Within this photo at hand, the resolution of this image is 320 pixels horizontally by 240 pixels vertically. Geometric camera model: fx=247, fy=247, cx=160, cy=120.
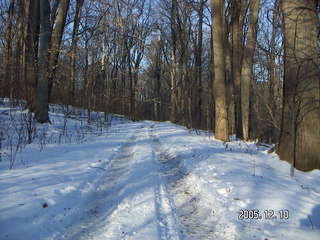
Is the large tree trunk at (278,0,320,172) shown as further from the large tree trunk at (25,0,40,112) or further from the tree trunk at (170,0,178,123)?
the tree trunk at (170,0,178,123)

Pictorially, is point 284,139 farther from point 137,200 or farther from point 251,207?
point 137,200

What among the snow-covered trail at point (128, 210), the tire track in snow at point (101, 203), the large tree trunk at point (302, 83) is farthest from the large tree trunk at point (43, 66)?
the large tree trunk at point (302, 83)

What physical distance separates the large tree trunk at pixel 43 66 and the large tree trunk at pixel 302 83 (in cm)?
945

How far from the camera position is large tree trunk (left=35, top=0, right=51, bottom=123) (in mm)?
10883

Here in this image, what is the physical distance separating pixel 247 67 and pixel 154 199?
10197 mm

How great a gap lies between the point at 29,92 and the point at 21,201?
35.7 ft

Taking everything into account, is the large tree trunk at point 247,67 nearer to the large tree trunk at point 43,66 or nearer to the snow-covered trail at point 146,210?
the snow-covered trail at point 146,210

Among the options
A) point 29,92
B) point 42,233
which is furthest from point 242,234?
point 29,92

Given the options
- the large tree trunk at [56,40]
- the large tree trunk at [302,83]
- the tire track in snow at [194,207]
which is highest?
the large tree trunk at [56,40]

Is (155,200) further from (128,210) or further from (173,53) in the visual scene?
(173,53)

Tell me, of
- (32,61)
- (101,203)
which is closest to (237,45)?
(32,61)

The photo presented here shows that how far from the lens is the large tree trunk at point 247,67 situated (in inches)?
474

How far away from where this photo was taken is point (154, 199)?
159 inches

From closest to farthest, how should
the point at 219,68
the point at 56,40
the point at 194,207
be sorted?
the point at 194,207
the point at 219,68
the point at 56,40
